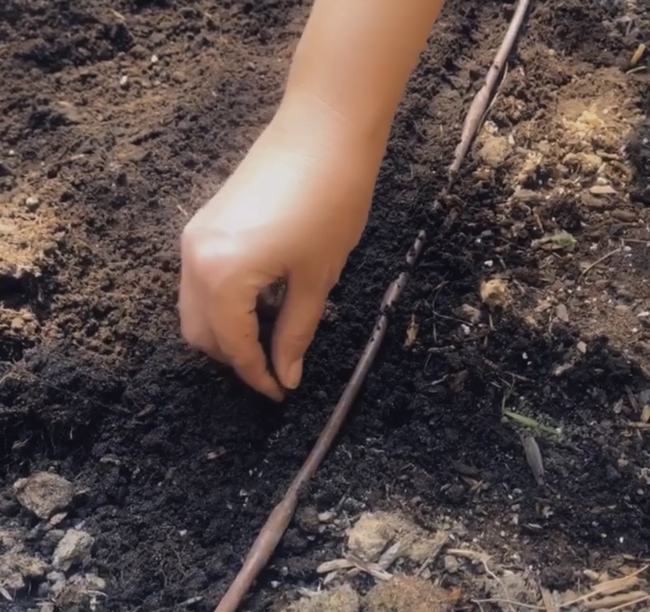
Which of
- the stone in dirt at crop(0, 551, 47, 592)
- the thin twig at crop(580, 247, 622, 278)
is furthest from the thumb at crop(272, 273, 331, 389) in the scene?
the thin twig at crop(580, 247, 622, 278)

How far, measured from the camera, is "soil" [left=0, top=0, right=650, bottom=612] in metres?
1.31

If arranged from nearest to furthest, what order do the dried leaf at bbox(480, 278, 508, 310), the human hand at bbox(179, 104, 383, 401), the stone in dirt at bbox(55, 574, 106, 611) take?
the human hand at bbox(179, 104, 383, 401) < the stone in dirt at bbox(55, 574, 106, 611) < the dried leaf at bbox(480, 278, 508, 310)

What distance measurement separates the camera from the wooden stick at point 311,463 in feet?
4.06

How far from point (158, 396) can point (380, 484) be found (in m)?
0.38

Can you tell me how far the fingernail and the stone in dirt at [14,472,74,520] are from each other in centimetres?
38

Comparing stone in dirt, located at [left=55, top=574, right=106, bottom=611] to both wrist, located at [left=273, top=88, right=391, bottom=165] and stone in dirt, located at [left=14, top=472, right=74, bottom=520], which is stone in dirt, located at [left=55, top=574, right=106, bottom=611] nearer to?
stone in dirt, located at [left=14, top=472, right=74, bottom=520]

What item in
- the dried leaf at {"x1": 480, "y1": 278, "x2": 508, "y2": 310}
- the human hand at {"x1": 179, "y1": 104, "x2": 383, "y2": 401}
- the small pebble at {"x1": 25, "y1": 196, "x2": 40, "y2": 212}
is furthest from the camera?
the small pebble at {"x1": 25, "y1": 196, "x2": 40, "y2": 212}

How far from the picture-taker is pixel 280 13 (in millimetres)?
1906

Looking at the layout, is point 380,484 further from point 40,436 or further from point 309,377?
point 40,436

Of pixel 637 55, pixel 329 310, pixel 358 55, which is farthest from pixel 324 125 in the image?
pixel 637 55

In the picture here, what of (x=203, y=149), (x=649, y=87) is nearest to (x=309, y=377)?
(x=203, y=149)

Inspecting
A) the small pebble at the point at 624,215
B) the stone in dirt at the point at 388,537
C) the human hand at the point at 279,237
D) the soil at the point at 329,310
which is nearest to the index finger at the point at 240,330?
the human hand at the point at 279,237

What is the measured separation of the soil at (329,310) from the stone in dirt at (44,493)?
2cm

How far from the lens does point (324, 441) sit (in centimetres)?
136
